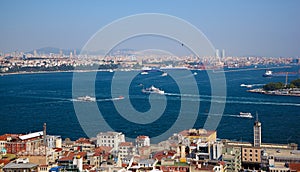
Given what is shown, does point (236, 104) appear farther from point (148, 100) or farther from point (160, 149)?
point (160, 149)

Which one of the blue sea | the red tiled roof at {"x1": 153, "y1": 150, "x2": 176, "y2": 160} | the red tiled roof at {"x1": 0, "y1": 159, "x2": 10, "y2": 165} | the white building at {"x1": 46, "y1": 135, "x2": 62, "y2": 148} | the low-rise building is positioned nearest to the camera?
the low-rise building

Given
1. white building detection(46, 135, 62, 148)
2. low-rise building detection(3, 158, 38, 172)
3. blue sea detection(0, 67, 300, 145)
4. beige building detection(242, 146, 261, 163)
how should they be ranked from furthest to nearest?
blue sea detection(0, 67, 300, 145) < white building detection(46, 135, 62, 148) < beige building detection(242, 146, 261, 163) < low-rise building detection(3, 158, 38, 172)

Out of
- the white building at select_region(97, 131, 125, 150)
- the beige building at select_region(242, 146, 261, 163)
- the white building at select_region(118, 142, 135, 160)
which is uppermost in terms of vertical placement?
the white building at select_region(97, 131, 125, 150)

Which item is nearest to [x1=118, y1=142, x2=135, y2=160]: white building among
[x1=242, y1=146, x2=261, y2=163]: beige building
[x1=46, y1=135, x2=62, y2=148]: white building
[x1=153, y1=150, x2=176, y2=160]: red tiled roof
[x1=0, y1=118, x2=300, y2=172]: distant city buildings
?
[x1=0, y1=118, x2=300, y2=172]: distant city buildings

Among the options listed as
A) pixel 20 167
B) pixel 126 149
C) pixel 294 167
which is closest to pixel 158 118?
pixel 126 149

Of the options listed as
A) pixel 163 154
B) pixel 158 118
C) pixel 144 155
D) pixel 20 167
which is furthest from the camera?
pixel 158 118

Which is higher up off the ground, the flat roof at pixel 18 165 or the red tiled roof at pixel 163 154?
the flat roof at pixel 18 165

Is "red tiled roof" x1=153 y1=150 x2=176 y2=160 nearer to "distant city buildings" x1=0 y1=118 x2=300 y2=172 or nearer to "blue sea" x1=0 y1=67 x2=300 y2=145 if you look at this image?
"distant city buildings" x1=0 y1=118 x2=300 y2=172

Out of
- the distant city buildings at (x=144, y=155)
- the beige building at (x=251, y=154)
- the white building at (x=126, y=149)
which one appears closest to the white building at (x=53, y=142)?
the distant city buildings at (x=144, y=155)

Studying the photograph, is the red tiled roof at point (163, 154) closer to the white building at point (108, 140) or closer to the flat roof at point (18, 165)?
the white building at point (108, 140)

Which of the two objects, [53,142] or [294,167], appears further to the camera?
[53,142]

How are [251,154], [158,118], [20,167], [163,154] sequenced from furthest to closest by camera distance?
[158,118], [251,154], [163,154], [20,167]

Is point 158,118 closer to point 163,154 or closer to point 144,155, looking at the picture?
point 144,155
